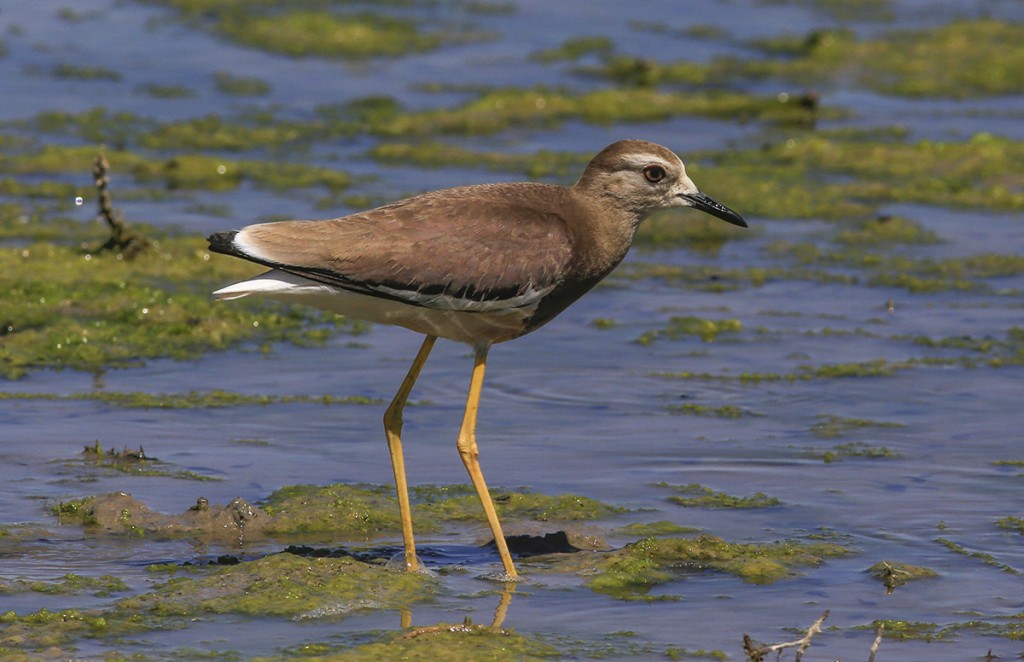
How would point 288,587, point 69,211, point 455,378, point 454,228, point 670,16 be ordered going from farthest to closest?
point 670,16 → point 69,211 → point 455,378 → point 454,228 → point 288,587

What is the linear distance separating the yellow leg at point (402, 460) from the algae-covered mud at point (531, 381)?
0.10 meters

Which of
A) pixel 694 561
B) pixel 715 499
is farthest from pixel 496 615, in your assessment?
pixel 715 499

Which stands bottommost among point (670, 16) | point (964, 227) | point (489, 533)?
point (489, 533)

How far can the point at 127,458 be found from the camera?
25.9ft

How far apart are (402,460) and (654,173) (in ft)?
5.61

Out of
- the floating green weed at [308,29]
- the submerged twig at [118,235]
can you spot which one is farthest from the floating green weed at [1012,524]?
the floating green weed at [308,29]

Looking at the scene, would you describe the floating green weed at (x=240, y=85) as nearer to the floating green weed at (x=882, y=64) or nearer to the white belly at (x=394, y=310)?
the floating green weed at (x=882, y=64)

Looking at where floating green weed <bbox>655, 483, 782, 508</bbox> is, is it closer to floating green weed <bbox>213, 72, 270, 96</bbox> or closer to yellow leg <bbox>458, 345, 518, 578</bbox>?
yellow leg <bbox>458, 345, 518, 578</bbox>

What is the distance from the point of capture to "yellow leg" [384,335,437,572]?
683cm

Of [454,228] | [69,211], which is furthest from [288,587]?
[69,211]

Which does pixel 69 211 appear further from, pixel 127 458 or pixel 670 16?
pixel 670 16

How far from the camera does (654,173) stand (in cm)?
762

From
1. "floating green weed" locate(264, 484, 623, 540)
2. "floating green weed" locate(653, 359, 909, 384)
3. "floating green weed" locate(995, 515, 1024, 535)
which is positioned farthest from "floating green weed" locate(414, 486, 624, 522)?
"floating green weed" locate(653, 359, 909, 384)

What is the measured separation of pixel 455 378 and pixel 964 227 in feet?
17.1
